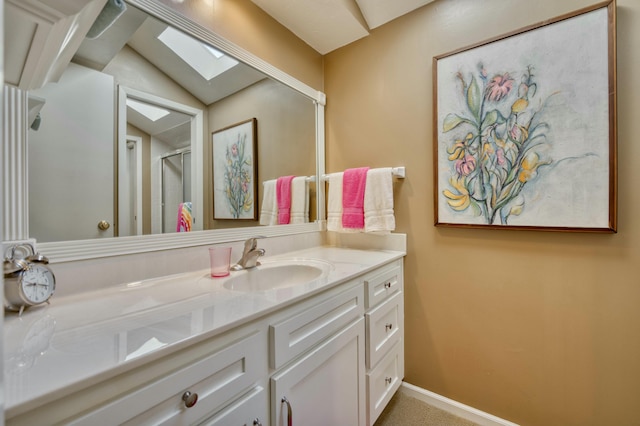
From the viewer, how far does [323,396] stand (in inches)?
39.3

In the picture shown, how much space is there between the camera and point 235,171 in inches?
56.4

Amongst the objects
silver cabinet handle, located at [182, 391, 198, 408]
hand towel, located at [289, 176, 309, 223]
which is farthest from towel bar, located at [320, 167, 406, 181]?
silver cabinet handle, located at [182, 391, 198, 408]

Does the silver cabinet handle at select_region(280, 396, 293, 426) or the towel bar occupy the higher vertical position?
the towel bar

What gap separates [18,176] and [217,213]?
0.65 m

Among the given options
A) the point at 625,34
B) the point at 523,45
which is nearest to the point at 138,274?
the point at 523,45

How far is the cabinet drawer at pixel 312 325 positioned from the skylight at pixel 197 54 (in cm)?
111

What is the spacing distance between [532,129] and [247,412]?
1.50 meters

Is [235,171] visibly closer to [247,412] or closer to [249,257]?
[249,257]

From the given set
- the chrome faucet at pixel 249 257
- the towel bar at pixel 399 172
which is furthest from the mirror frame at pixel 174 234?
the towel bar at pixel 399 172

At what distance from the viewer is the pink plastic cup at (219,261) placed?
45.5 inches

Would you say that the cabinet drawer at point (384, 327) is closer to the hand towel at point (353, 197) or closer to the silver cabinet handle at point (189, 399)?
the hand towel at point (353, 197)

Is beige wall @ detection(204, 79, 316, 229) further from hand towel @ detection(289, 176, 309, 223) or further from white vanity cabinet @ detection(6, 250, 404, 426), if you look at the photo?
white vanity cabinet @ detection(6, 250, 404, 426)

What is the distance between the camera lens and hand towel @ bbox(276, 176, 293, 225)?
1647mm

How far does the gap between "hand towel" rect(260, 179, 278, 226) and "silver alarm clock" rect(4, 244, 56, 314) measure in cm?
88
